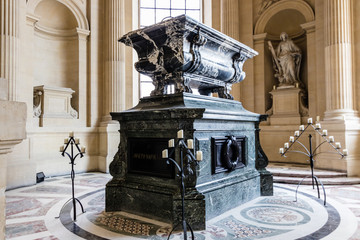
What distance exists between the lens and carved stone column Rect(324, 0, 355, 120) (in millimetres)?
8070

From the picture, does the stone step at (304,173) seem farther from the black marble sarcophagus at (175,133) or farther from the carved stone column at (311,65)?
the black marble sarcophagus at (175,133)

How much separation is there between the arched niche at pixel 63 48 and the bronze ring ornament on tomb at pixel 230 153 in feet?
19.8

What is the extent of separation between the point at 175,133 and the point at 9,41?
5194 millimetres

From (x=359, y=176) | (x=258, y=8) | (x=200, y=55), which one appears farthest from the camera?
(x=258, y=8)

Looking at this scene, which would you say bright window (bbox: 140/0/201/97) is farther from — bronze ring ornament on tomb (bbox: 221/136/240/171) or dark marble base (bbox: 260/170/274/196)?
bronze ring ornament on tomb (bbox: 221/136/240/171)

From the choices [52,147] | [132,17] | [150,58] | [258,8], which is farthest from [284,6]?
[52,147]

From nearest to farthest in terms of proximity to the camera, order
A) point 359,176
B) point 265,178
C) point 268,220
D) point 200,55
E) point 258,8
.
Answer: point 268,220 < point 200,55 < point 265,178 < point 359,176 < point 258,8

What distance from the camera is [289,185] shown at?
6891mm

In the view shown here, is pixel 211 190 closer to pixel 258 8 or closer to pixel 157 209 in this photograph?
pixel 157 209

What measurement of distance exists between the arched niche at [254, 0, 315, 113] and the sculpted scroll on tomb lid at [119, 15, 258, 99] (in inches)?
215

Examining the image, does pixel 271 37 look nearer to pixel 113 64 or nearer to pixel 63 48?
pixel 113 64

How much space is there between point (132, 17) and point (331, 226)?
31.4 ft

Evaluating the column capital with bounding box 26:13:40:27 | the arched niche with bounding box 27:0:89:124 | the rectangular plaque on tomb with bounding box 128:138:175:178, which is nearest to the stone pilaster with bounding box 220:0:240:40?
the arched niche with bounding box 27:0:89:124

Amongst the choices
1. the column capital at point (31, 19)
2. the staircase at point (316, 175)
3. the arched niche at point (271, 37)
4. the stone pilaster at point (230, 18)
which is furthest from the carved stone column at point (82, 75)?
the staircase at point (316, 175)
